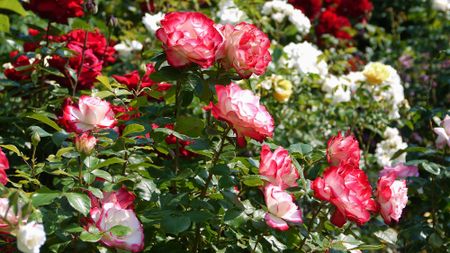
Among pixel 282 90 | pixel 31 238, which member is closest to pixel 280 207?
pixel 31 238

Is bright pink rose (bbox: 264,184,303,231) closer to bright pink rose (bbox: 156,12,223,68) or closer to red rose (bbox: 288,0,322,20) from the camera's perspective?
bright pink rose (bbox: 156,12,223,68)

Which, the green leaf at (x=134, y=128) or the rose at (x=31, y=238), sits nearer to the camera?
the rose at (x=31, y=238)

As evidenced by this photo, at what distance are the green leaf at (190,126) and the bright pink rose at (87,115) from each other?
0.50 ft

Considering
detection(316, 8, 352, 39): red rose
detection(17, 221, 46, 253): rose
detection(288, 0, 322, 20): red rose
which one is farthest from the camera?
detection(316, 8, 352, 39): red rose

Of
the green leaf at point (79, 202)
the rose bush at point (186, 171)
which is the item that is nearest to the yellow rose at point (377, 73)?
the rose bush at point (186, 171)

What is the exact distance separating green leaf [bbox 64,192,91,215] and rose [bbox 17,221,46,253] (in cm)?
18

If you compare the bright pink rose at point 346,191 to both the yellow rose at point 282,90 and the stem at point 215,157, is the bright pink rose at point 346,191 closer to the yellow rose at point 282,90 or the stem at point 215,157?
the stem at point 215,157

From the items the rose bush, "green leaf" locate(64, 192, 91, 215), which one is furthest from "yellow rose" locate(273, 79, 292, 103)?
"green leaf" locate(64, 192, 91, 215)

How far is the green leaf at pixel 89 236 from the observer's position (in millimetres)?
1272

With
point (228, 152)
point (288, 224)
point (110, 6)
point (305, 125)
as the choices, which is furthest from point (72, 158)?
point (110, 6)

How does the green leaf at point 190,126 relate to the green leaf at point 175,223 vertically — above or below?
above

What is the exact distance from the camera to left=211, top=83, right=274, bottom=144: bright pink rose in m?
1.40

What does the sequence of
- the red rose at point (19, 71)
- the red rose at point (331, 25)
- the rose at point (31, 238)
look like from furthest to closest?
the red rose at point (331, 25) → the red rose at point (19, 71) → the rose at point (31, 238)

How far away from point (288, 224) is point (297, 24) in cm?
201
